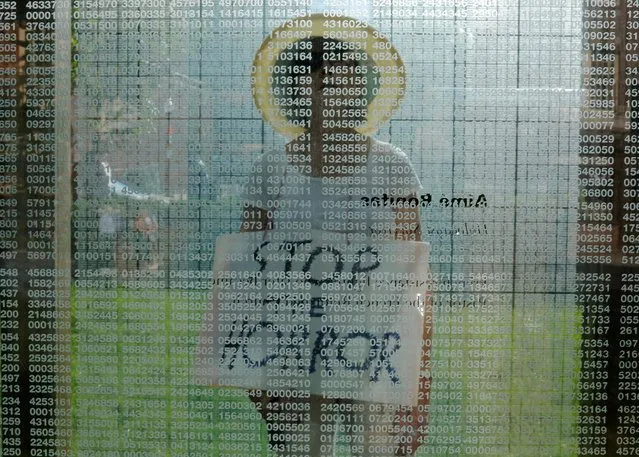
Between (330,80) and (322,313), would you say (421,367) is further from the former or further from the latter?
(330,80)

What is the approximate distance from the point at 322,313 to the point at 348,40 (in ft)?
2.40

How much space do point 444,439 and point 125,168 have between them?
45.0 inches

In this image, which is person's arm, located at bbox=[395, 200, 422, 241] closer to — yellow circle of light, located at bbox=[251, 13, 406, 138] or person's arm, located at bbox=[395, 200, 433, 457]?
person's arm, located at bbox=[395, 200, 433, 457]

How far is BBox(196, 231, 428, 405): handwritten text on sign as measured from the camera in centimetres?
231

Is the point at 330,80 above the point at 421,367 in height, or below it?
above

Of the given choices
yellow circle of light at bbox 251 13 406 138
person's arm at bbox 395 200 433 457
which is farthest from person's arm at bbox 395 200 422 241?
yellow circle of light at bbox 251 13 406 138

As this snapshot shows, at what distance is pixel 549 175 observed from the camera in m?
2.31

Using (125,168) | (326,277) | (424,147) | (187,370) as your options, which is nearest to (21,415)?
(187,370)

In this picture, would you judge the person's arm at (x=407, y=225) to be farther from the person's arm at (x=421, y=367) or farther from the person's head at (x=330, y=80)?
the person's head at (x=330, y=80)

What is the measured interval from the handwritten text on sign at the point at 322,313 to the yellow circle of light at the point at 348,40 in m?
0.32

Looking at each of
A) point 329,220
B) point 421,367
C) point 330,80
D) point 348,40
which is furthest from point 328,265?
point 348,40

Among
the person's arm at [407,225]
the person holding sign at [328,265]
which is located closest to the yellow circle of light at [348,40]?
the person holding sign at [328,265]

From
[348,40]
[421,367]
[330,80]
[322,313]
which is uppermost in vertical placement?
[348,40]

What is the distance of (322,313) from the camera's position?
7.61 feet
